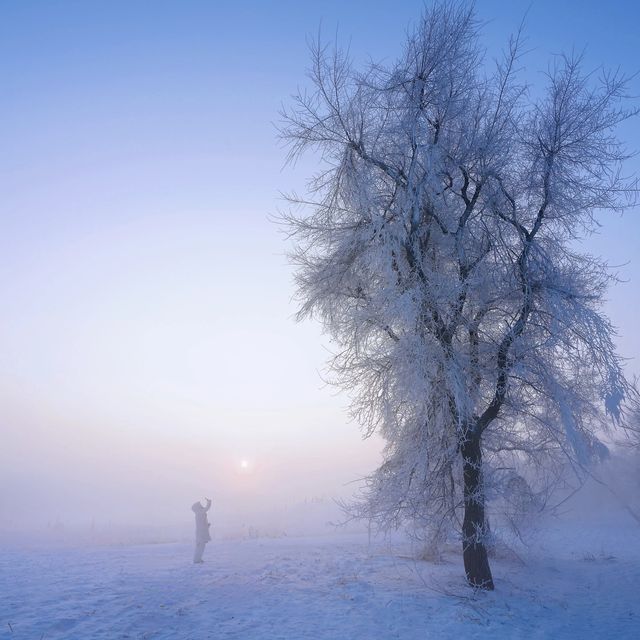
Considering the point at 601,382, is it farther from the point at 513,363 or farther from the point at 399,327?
the point at 399,327

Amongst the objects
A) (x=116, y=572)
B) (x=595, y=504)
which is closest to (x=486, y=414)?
(x=116, y=572)

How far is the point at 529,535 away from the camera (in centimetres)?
1108

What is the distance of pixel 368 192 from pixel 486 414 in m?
5.38

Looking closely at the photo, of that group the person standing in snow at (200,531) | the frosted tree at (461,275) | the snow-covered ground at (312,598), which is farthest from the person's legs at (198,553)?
the frosted tree at (461,275)

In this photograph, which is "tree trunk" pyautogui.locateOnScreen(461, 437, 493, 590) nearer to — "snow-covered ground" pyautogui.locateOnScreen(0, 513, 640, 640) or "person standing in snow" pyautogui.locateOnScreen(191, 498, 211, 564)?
"snow-covered ground" pyautogui.locateOnScreen(0, 513, 640, 640)

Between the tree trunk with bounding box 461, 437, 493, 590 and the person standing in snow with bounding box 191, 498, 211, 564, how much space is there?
7.65 m

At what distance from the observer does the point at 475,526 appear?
Answer: 9133 millimetres

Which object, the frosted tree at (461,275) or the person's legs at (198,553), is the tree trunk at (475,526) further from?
the person's legs at (198,553)

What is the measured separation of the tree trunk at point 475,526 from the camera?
9164mm

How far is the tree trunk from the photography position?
30.1ft

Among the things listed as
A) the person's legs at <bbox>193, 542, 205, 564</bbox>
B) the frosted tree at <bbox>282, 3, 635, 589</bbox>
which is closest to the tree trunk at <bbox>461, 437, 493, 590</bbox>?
the frosted tree at <bbox>282, 3, 635, 589</bbox>

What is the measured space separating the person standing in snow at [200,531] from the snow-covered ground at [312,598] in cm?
40

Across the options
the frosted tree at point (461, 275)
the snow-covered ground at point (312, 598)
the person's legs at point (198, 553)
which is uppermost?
the frosted tree at point (461, 275)

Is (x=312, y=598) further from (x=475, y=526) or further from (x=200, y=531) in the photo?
(x=200, y=531)
